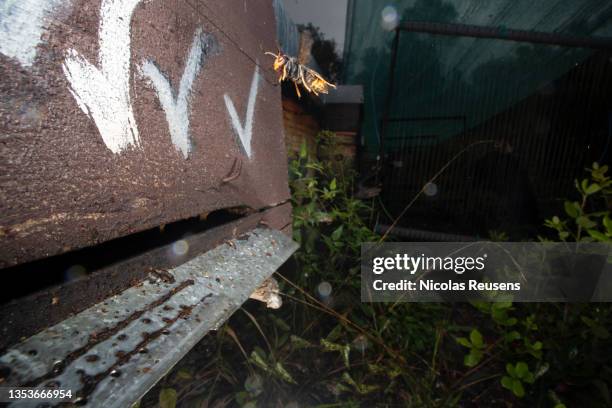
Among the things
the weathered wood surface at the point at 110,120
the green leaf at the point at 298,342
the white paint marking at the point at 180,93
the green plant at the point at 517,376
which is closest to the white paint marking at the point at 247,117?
the weathered wood surface at the point at 110,120

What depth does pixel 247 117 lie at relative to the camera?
4.82 feet

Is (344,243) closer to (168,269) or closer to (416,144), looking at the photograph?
(168,269)

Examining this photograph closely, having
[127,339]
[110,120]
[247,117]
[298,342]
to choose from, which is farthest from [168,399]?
[247,117]

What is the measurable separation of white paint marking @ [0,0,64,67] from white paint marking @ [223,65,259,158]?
2.41ft

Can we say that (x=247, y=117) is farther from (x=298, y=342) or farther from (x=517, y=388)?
(x=517, y=388)

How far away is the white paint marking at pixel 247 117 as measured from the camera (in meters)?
1.31

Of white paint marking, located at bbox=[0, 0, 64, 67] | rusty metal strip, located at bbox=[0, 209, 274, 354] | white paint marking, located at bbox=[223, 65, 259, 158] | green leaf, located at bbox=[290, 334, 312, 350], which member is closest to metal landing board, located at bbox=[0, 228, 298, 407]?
rusty metal strip, located at bbox=[0, 209, 274, 354]

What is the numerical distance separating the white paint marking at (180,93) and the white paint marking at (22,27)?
A: 26 centimetres

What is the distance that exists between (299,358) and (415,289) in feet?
3.31

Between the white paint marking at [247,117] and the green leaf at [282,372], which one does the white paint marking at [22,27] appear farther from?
the green leaf at [282,372]

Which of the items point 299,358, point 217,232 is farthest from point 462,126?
point 217,232

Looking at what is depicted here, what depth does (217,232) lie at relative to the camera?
1022 millimetres

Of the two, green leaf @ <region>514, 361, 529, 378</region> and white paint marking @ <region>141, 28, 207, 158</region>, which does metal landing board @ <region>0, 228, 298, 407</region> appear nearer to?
white paint marking @ <region>141, 28, 207, 158</region>

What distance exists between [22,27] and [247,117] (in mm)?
987
